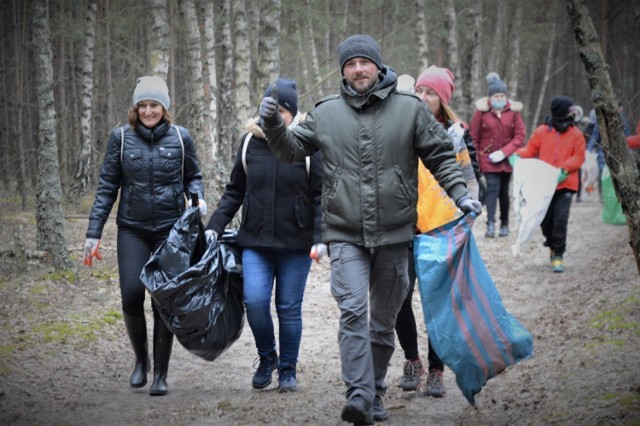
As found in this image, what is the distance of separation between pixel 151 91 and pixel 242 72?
7.17 m

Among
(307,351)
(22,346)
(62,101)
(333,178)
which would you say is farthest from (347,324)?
(62,101)

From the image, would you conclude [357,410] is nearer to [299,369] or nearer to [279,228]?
[279,228]

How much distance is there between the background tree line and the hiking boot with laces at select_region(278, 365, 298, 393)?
9.61 ft

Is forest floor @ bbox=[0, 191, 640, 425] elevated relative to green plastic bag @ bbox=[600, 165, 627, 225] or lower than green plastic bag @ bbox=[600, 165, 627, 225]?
lower

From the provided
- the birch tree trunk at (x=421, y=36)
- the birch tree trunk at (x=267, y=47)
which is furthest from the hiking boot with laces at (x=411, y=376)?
the birch tree trunk at (x=421, y=36)

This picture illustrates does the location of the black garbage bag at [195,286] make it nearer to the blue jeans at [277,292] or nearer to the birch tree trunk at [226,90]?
the blue jeans at [277,292]

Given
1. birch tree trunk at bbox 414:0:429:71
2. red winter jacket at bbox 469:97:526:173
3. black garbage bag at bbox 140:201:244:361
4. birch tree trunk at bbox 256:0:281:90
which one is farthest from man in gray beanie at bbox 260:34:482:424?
birch tree trunk at bbox 414:0:429:71

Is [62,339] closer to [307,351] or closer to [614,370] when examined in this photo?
[307,351]

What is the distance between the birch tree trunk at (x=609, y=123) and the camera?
4758 millimetres

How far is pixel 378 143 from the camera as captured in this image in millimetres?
4613

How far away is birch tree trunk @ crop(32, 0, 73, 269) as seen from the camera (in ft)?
29.2

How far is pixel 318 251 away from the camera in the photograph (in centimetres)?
532

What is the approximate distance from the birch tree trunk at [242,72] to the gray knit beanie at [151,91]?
5.79 m

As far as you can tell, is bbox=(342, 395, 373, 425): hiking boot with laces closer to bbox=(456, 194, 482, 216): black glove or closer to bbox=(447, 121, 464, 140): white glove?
bbox=(456, 194, 482, 216): black glove
